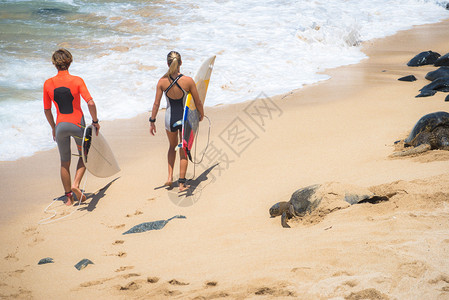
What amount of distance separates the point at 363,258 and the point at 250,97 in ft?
20.8

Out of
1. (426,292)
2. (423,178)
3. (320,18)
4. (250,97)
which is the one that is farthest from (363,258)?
(320,18)

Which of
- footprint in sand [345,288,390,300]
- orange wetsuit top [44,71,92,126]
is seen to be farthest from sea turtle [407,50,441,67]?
footprint in sand [345,288,390,300]

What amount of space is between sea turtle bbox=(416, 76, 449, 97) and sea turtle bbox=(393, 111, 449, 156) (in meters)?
2.41

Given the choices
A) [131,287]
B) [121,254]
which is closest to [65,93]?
[121,254]

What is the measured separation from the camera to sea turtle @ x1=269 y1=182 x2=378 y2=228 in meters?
3.59

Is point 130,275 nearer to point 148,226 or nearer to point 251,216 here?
point 148,226

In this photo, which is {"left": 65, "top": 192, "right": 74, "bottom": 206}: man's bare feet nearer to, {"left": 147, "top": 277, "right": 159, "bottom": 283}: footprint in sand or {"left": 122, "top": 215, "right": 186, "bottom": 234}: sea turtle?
{"left": 122, "top": 215, "right": 186, "bottom": 234}: sea turtle

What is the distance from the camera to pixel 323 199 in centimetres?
369

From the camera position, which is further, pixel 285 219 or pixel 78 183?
pixel 78 183

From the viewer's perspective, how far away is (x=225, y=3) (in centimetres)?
1691

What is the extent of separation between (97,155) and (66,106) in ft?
2.52

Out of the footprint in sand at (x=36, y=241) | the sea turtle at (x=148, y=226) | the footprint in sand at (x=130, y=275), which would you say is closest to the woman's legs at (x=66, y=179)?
the footprint in sand at (x=36, y=241)

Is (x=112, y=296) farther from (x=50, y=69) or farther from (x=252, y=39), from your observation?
(x=252, y=39)

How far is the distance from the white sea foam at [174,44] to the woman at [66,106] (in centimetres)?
206
